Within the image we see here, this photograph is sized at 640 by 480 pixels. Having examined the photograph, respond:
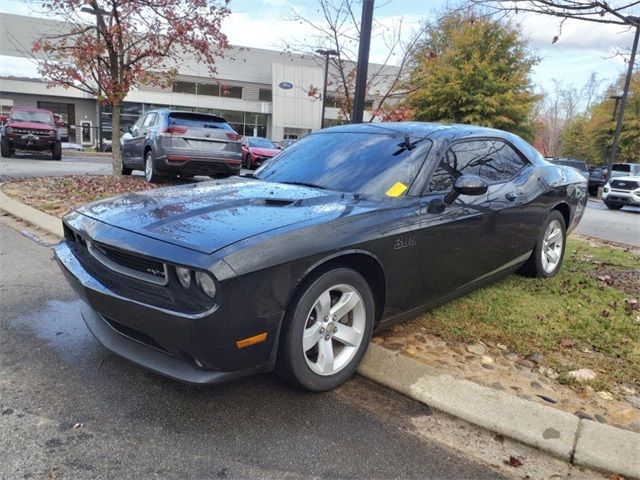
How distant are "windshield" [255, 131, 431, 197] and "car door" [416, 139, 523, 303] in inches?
8.0

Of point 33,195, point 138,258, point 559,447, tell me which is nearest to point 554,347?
point 559,447

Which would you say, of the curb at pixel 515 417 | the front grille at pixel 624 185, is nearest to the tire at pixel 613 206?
the front grille at pixel 624 185

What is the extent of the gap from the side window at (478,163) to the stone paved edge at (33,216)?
476cm

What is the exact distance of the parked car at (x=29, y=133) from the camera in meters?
17.7

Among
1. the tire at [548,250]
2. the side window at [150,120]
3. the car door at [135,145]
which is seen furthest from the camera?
the car door at [135,145]

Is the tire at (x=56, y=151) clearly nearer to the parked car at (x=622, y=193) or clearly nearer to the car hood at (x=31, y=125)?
the car hood at (x=31, y=125)

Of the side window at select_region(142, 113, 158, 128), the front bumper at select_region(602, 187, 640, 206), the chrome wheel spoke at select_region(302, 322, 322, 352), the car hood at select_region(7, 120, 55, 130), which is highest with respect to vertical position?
the side window at select_region(142, 113, 158, 128)

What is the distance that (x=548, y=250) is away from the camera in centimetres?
526

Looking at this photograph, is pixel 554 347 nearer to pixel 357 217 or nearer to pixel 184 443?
pixel 357 217

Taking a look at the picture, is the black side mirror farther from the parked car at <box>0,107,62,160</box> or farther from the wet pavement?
the parked car at <box>0,107,62,160</box>

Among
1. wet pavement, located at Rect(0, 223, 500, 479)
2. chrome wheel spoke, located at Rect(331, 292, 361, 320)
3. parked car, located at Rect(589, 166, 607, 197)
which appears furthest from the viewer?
parked car, located at Rect(589, 166, 607, 197)

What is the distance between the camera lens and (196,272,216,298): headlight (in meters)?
2.37

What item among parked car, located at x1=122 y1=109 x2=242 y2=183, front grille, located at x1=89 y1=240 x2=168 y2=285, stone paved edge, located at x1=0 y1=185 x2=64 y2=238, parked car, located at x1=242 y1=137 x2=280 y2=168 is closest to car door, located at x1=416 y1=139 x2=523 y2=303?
front grille, located at x1=89 y1=240 x2=168 y2=285

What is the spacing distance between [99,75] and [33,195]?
2.63 metres
